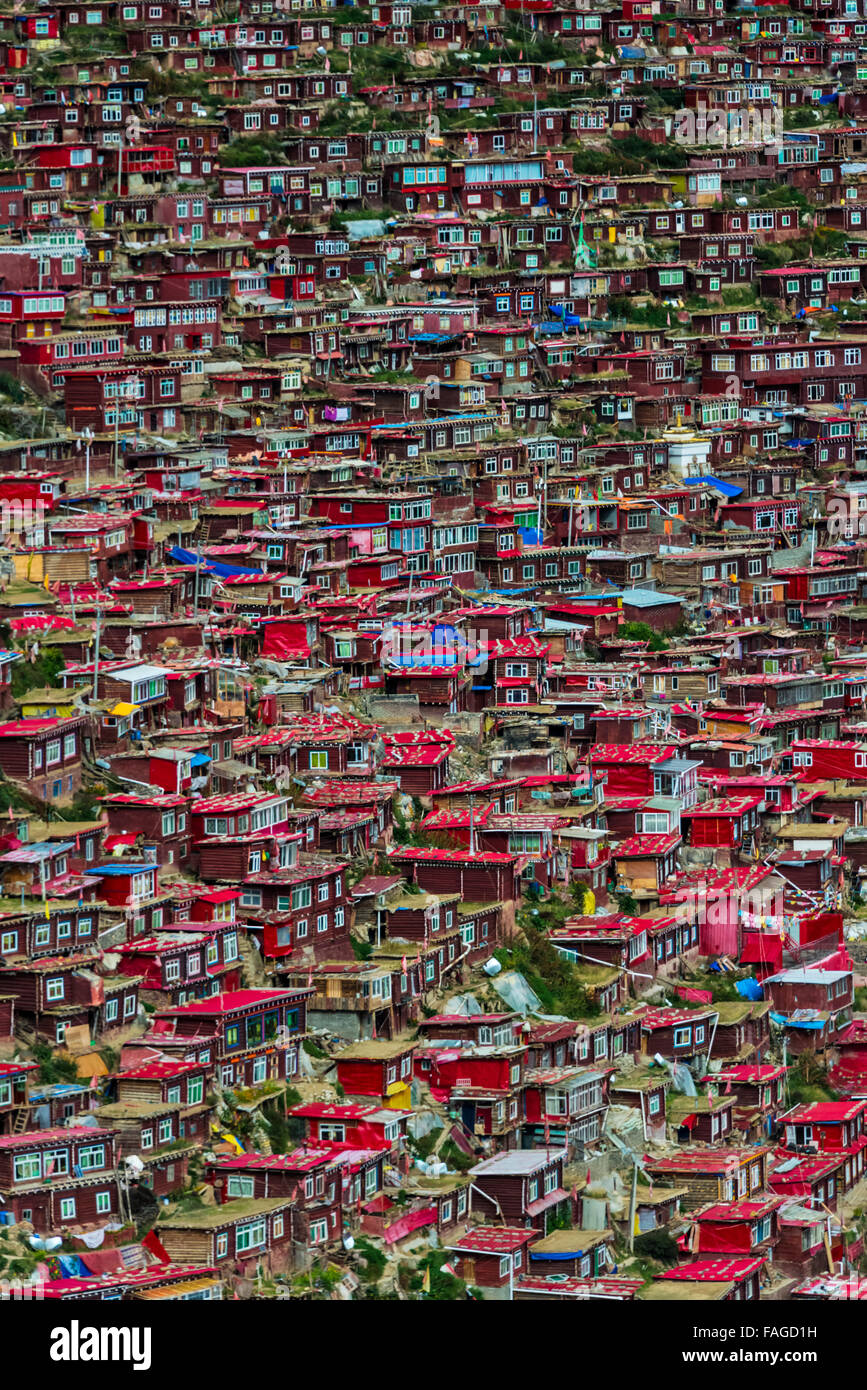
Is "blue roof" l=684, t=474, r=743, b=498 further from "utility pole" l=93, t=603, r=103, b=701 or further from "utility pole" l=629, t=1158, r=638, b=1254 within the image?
"utility pole" l=629, t=1158, r=638, b=1254

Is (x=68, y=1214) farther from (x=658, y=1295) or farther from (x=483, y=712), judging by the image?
(x=483, y=712)

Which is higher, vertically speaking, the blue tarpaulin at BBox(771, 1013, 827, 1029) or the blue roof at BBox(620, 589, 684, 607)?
the blue roof at BBox(620, 589, 684, 607)

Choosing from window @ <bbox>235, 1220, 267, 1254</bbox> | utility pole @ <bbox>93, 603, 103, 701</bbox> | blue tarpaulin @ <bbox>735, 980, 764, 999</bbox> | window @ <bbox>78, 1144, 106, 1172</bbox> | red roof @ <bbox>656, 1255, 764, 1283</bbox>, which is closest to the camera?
window @ <bbox>235, 1220, 267, 1254</bbox>

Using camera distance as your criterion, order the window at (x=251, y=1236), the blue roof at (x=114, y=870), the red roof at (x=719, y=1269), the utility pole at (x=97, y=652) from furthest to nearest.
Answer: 1. the utility pole at (x=97, y=652)
2. the blue roof at (x=114, y=870)
3. the red roof at (x=719, y=1269)
4. the window at (x=251, y=1236)

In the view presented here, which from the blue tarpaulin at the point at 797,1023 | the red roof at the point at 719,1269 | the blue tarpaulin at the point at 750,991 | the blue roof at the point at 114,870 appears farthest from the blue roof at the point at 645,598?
the red roof at the point at 719,1269

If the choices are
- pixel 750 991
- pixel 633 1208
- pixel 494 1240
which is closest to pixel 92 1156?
pixel 494 1240

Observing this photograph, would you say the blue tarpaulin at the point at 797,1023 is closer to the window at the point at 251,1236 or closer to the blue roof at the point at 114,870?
the blue roof at the point at 114,870

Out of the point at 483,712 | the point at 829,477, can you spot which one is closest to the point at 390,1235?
the point at 483,712

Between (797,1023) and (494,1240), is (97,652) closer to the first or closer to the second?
(797,1023)

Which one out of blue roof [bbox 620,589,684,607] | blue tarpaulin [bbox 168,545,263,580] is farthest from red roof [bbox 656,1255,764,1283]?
blue roof [bbox 620,589,684,607]
